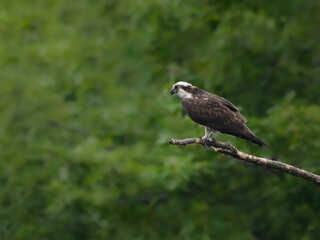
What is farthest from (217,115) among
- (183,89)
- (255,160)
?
(255,160)

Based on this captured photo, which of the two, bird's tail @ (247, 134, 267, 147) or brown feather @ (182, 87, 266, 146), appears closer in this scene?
bird's tail @ (247, 134, 267, 147)

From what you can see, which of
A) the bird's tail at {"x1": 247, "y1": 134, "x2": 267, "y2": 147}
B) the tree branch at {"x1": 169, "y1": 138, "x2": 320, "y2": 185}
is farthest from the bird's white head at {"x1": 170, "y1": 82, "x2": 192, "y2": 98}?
the tree branch at {"x1": 169, "y1": 138, "x2": 320, "y2": 185}

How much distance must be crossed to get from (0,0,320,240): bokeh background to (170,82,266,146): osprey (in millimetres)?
1998

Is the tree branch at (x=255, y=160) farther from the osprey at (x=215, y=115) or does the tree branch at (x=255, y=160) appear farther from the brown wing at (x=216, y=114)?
the brown wing at (x=216, y=114)

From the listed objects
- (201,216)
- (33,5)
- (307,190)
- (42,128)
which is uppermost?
(33,5)

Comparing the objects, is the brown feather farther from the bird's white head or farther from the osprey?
the bird's white head

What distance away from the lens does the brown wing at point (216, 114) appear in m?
8.70

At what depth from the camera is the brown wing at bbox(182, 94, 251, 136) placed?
28.6 ft

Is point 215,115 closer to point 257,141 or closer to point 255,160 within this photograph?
point 257,141

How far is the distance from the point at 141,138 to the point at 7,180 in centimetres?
332

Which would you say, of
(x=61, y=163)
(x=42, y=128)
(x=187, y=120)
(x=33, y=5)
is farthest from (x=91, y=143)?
(x=33, y=5)

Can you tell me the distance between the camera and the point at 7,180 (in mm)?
16719

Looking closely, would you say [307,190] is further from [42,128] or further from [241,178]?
[42,128]

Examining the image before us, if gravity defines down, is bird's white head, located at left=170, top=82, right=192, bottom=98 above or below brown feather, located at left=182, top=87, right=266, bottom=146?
above
